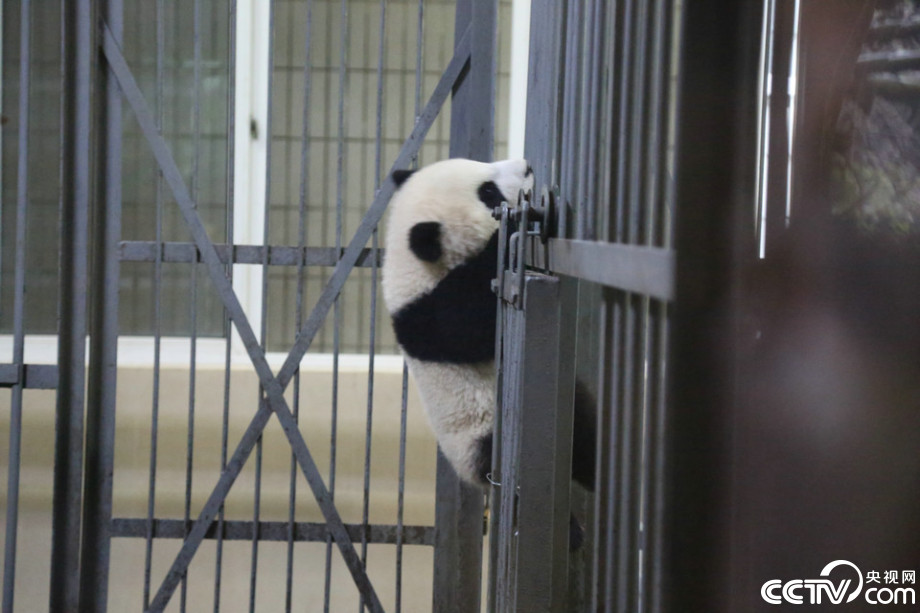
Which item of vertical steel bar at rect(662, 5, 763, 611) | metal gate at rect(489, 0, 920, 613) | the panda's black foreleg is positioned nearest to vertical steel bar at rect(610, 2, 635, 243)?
metal gate at rect(489, 0, 920, 613)

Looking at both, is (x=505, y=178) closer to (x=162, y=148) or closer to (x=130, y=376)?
(x=162, y=148)

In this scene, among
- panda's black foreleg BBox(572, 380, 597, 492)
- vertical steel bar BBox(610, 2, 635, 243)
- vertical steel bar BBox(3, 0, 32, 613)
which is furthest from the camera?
vertical steel bar BBox(3, 0, 32, 613)

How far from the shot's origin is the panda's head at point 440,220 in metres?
1.63

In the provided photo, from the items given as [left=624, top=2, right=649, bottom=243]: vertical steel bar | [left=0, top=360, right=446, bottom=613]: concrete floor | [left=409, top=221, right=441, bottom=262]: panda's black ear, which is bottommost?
[left=0, top=360, right=446, bottom=613]: concrete floor

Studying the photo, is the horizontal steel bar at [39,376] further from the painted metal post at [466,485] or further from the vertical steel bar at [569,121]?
the vertical steel bar at [569,121]

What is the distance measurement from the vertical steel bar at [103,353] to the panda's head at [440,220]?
0.91 m

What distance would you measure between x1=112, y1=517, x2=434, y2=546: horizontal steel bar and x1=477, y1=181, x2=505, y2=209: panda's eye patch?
1.02 metres

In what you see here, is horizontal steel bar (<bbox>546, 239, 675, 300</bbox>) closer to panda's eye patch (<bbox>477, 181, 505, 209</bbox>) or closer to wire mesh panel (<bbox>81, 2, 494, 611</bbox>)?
panda's eye patch (<bbox>477, 181, 505, 209</bbox>)

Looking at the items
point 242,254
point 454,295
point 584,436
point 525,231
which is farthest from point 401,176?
point 525,231

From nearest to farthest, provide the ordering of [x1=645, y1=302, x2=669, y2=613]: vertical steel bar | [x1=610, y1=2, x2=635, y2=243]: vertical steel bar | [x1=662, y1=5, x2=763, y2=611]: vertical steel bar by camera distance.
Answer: [x1=662, y1=5, x2=763, y2=611]: vertical steel bar, [x1=645, y1=302, x2=669, y2=613]: vertical steel bar, [x1=610, y1=2, x2=635, y2=243]: vertical steel bar

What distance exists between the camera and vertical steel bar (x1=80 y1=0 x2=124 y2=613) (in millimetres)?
2152

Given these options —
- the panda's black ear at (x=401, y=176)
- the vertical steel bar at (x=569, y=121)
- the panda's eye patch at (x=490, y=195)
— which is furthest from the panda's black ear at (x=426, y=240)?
the vertical steel bar at (x=569, y=121)

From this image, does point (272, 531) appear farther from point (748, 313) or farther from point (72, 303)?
point (748, 313)

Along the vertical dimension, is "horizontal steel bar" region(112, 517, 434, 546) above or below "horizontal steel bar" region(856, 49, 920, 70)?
below
